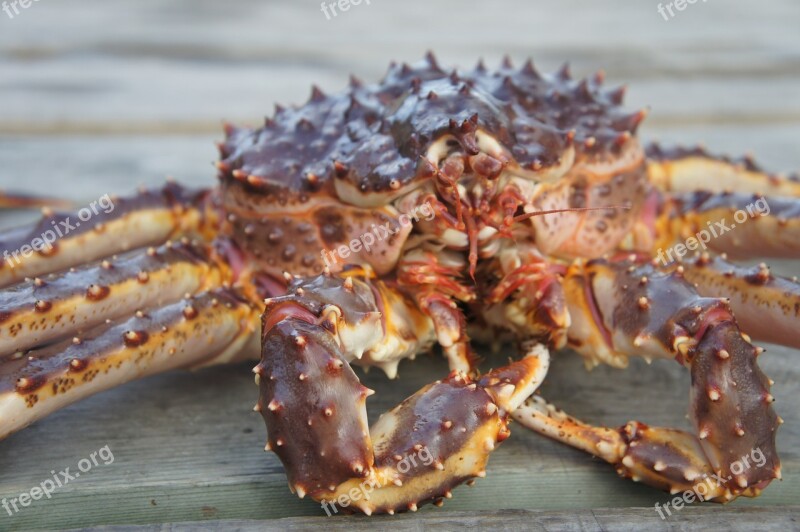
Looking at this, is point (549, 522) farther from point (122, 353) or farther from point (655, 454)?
point (122, 353)

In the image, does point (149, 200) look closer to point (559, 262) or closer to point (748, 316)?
point (559, 262)

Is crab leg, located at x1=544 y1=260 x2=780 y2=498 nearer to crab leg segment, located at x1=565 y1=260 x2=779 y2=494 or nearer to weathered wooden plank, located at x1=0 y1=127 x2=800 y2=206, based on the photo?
crab leg segment, located at x1=565 y1=260 x2=779 y2=494

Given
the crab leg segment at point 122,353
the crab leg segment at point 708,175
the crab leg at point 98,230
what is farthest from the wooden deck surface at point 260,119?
the crab leg at point 98,230

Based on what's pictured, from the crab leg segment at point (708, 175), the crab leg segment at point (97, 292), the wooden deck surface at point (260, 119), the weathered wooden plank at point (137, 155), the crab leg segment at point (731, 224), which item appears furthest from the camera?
the weathered wooden plank at point (137, 155)

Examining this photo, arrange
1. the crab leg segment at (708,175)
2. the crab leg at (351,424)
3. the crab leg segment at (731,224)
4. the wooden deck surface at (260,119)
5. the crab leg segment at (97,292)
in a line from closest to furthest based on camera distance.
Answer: the crab leg at (351,424), the wooden deck surface at (260,119), the crab leg segment at (97,292), the crab leg segment at (731,224), the crab leg segment at (708,175)

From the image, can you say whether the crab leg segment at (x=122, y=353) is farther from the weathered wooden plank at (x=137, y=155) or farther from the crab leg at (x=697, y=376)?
the weathered wooden plank at (x=137, y=155)

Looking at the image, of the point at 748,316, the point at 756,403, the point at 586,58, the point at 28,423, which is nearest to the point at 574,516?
the point at 756,403
